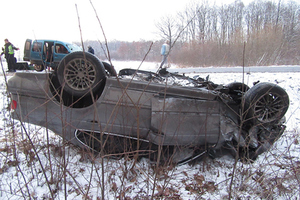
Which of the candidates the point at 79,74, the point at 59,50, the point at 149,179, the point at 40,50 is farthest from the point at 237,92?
the point at 40,50

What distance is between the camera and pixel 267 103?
9.16 feet

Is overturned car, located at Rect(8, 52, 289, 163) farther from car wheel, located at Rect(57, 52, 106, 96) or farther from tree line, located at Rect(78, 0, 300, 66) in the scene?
tree line, located at Rect(78, 0, 300, 66)

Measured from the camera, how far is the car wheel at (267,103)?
269 cm

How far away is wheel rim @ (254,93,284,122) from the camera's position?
2.76 metres

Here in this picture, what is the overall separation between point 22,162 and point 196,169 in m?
2.89

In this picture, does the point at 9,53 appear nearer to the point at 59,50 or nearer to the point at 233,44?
the point at 59,50

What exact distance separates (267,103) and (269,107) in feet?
0.24

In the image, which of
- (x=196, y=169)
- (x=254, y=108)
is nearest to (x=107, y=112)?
(x=196, y=169)

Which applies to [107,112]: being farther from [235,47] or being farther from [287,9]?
[287,9]

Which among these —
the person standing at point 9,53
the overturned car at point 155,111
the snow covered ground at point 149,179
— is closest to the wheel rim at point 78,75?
the overturned car at point 155,111

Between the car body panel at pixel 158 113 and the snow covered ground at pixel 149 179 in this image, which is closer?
the snow covered ground at pixel 149 179

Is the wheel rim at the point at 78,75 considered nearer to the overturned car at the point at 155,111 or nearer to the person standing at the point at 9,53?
the overturned car at the point at 155,111

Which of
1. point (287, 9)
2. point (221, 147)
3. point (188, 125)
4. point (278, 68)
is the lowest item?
point (221, 147)

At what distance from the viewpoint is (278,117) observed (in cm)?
280
